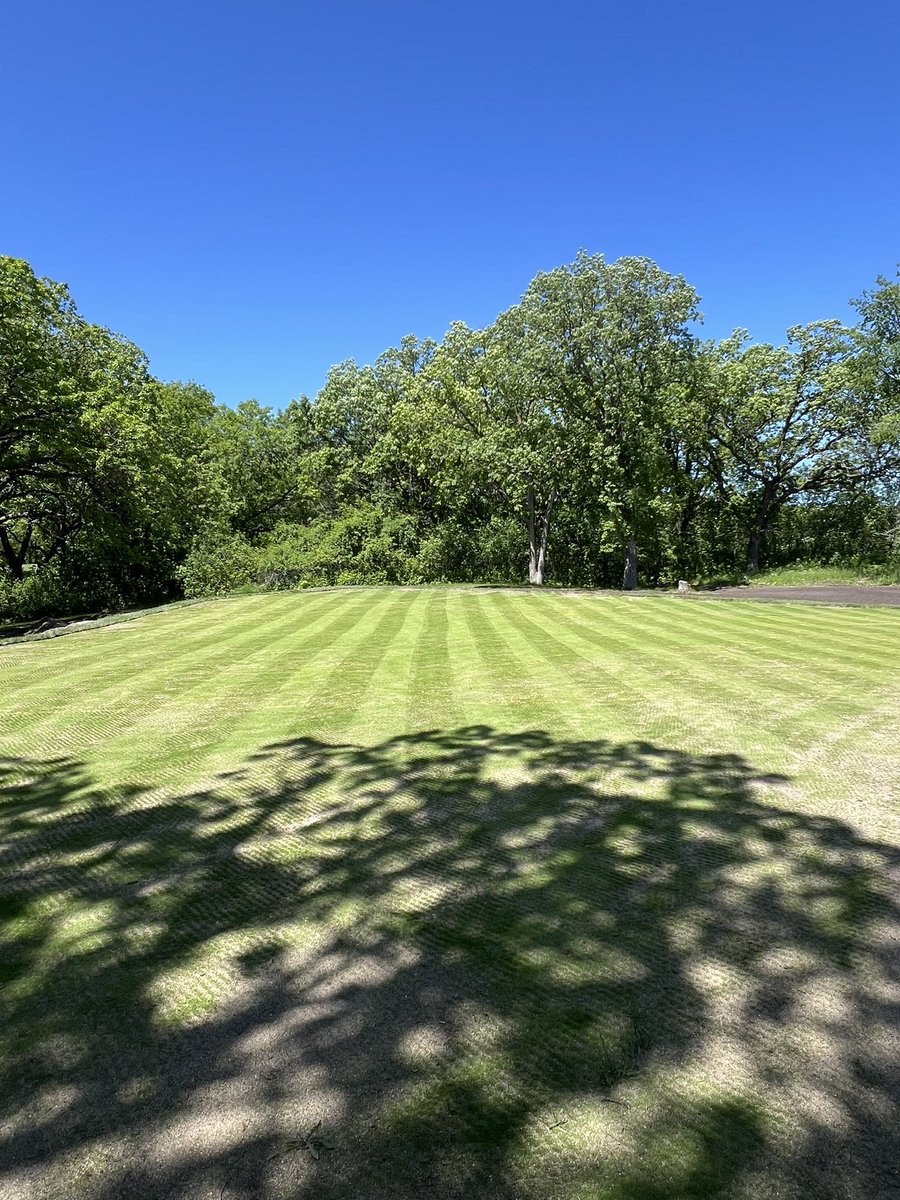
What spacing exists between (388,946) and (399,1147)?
103 cm

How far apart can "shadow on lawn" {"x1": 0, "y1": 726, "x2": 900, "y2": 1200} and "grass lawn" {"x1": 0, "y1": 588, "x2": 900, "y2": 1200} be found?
0.01m

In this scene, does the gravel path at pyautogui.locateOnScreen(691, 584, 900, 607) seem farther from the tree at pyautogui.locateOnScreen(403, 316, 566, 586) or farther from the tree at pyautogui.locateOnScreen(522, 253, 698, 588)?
the tree at pyautogui.locateOnScreen(403, 316, 566, 586)

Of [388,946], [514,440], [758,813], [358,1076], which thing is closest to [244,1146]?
[358,1076]

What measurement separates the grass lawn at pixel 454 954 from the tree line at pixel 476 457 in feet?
72.9

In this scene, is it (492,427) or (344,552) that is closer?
(492,427)

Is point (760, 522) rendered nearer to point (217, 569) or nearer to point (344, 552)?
point (344, 552)

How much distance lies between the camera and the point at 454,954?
9.37ft

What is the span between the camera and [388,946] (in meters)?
2.94

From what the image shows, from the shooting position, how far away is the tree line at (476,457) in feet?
83.9

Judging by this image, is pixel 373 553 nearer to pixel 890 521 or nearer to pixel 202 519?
pixel 202 519

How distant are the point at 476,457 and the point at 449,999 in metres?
27.9

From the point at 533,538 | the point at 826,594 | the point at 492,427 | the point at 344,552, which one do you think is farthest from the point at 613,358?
the point at 344,552

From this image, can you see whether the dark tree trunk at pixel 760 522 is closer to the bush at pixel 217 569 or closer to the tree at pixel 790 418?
the tree at pixel 790 418

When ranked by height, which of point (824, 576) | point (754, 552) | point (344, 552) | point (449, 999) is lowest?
point (449, 999)
